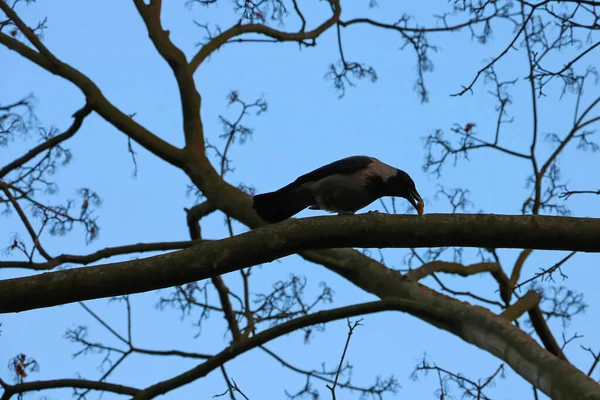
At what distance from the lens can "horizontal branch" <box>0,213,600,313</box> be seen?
3199 mm

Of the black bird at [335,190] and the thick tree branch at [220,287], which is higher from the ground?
the thick tree branch at [220,287]

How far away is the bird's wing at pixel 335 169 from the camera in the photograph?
17.8 feet

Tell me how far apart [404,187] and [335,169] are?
59 cm

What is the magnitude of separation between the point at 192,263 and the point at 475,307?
10.4ft

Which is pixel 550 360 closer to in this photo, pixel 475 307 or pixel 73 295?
pixel 475 307

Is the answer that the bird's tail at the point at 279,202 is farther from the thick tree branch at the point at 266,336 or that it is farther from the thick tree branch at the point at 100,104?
the thick tree branch at the point at 100,104

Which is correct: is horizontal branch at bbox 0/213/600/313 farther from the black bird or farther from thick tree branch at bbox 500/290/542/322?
thick tree branch at bbox 500/290/542/322

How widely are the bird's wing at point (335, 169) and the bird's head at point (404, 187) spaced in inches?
9.3

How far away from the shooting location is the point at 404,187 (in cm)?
567

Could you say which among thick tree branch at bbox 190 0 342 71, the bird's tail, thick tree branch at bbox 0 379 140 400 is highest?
thick tree branch at bbox 190 0 342 71

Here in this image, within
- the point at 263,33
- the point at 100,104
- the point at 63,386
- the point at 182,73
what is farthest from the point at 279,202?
the point at 263,33

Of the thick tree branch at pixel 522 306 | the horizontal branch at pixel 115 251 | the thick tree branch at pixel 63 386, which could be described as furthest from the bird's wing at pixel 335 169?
the thick tree branch at pixel 63 386

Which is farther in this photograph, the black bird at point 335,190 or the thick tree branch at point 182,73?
the thick tree branch at point 182,73

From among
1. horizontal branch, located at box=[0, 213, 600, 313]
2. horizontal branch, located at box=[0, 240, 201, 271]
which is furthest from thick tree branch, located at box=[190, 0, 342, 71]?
horizontal branch, located at box=[0, 213, 600, 313]
